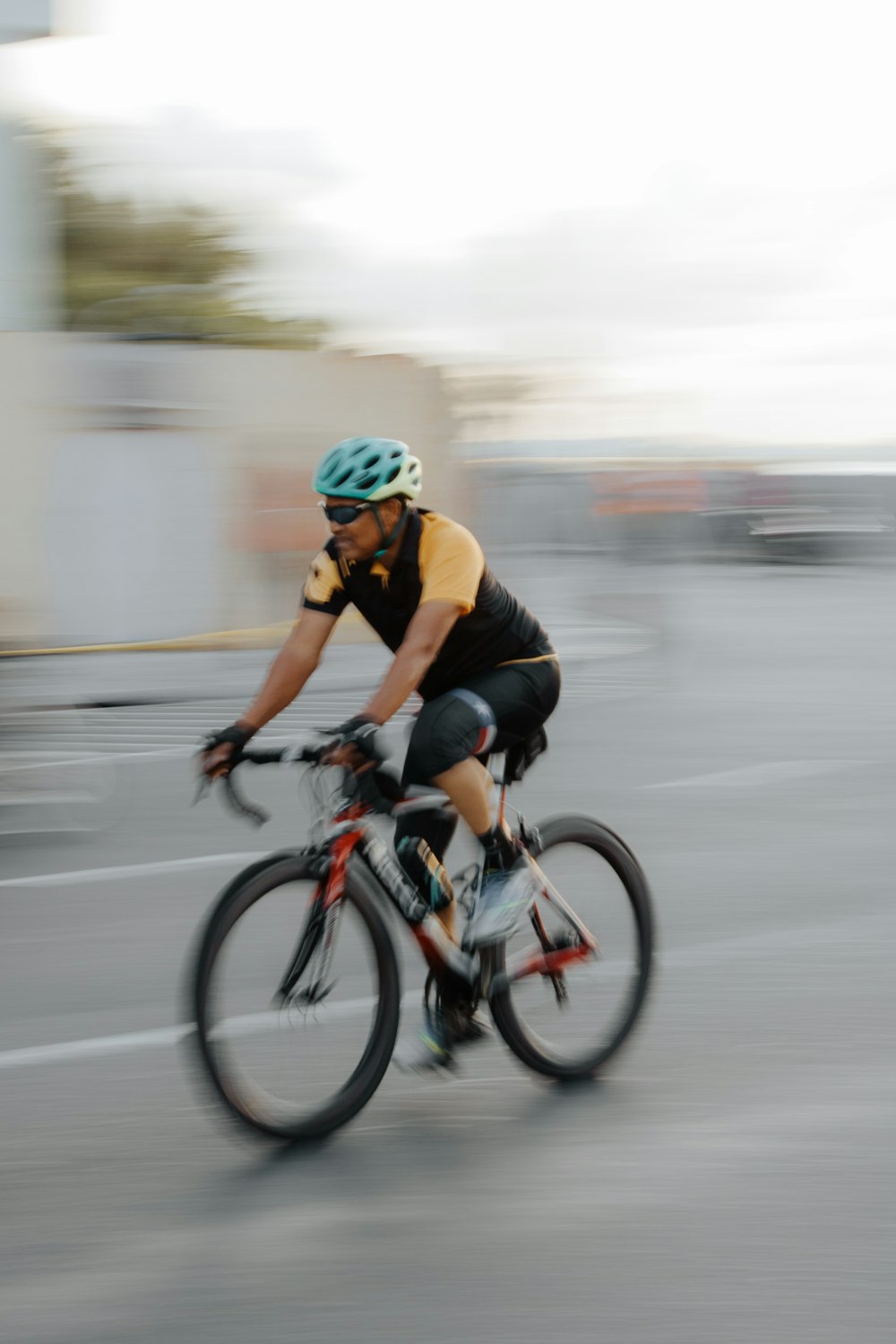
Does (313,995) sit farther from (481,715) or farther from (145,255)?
(145,255)

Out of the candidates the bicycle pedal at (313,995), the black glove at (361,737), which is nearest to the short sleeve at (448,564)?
the black glove at (361,737)

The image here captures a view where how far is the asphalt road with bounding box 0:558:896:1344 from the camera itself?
3697 mm

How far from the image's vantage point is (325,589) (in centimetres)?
477

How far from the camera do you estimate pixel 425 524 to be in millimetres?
4727

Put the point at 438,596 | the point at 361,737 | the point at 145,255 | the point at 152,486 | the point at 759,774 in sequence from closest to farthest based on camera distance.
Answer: the point at 361,737
the point at 438,596
the point at 759,774
the point at 152,486
the point at 145,255

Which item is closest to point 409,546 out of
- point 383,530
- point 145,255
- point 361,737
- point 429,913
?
point 383,530

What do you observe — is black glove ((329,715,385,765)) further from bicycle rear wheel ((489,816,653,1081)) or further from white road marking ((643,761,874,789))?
white road marking ((643,761,874,789))

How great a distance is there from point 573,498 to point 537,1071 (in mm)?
18905

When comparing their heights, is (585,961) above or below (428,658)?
below

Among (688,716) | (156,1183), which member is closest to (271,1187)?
(156,1183)

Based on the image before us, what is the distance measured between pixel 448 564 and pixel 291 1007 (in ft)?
3.75

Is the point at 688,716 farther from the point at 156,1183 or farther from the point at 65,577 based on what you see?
the point at 156,1183

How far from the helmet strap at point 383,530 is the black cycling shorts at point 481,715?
16.3 inches

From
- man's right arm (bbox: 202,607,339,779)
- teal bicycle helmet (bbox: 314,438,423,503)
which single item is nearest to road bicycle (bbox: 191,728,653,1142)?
man's right arm (bbox: 202,607,339,779)
